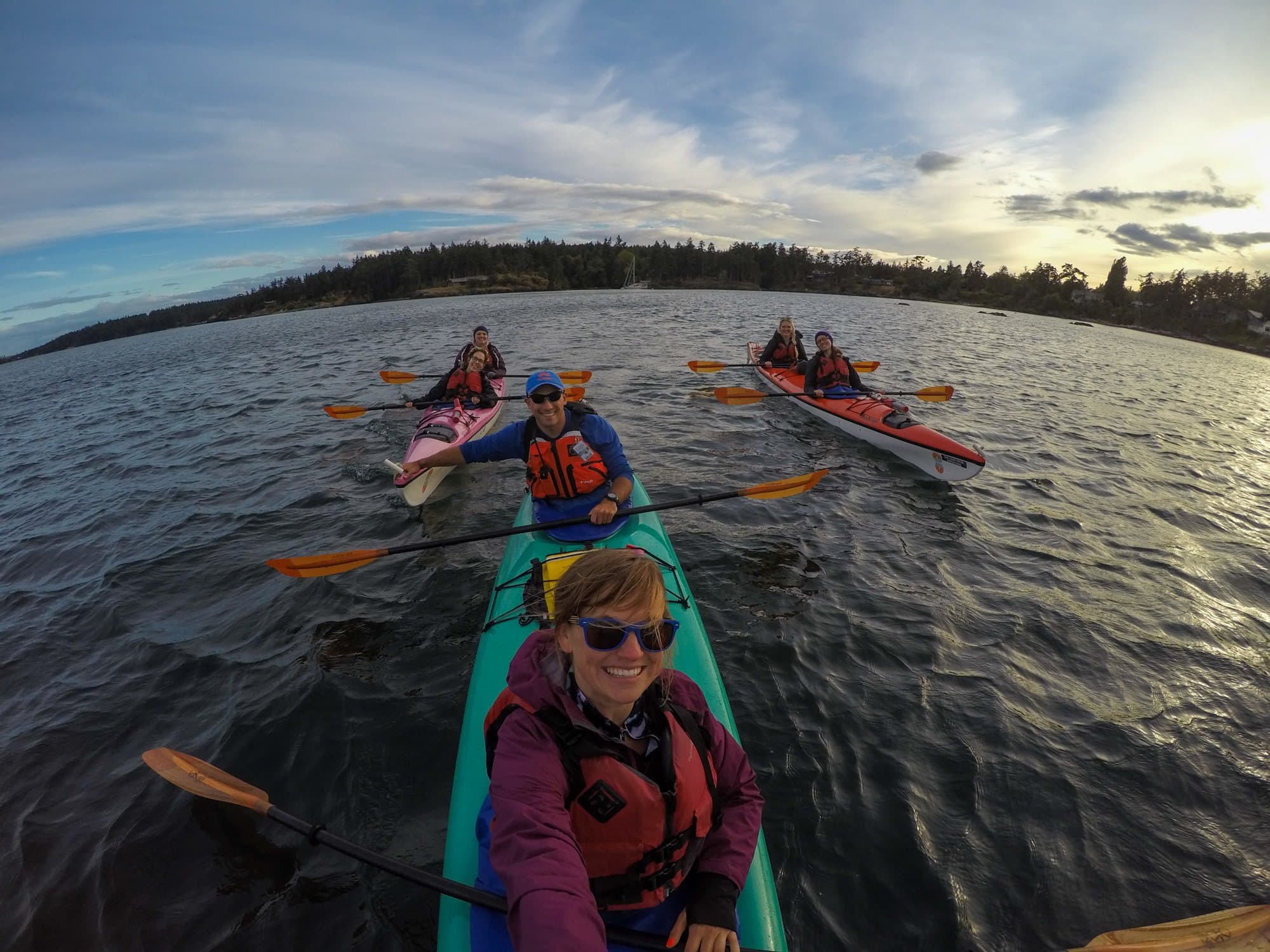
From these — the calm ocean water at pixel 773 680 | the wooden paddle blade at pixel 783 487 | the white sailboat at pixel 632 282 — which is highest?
the white sailboat at pixel 632 282

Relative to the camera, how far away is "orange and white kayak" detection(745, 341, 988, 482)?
29.5 ft

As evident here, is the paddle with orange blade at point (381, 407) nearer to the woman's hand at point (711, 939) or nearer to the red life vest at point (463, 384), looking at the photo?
the red life vest at point (463, 384)

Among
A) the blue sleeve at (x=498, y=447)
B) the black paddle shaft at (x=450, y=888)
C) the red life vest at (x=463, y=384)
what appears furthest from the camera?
the red life vest at (x=463, y=384)

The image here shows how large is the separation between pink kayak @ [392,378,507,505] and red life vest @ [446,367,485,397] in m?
0.43

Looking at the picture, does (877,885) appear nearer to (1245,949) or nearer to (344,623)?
(1245,949)

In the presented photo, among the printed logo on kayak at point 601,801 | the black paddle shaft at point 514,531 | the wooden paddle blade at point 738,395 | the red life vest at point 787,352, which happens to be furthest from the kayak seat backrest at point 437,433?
the red life vest at point 787,352

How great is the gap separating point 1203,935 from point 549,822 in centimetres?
300

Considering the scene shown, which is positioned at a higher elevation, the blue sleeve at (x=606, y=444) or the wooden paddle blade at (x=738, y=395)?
the wooden paddle blade at (x=738, y=395)

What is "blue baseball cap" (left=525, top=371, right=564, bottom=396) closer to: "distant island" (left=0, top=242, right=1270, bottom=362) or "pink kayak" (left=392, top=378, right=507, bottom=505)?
"pink kayak" (left=392, top=378, right=507, bottom=505)

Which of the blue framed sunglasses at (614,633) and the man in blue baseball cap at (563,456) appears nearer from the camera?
the blue framed sunglasses at (614,633)

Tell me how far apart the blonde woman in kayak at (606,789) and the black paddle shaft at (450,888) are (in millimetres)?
85

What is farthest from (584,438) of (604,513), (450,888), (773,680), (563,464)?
(450,888)

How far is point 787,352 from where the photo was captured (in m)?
15.4

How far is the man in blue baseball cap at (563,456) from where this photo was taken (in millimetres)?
5582
